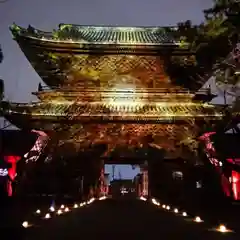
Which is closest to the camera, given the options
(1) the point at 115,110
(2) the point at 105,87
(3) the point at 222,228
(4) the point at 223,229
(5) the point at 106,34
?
(4) the point at 223,229

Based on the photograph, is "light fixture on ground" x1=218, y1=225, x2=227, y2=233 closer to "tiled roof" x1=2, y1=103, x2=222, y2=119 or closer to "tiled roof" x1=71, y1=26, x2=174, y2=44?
"tiled roof" x1=2, y1=103, x2=222, y2=119

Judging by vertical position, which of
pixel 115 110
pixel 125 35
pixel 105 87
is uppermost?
pixel 125 35

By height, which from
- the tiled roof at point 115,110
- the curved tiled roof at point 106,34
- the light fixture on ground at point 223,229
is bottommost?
the light fixture on ground at point 223,229

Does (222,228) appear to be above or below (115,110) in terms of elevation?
below

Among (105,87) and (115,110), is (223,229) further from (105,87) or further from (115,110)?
(105,87)

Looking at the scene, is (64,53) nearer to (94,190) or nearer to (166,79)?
(166,79)

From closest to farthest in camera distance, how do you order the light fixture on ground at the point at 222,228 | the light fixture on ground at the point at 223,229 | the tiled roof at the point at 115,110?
the light fixture on ground at the point at 223,229 → the light fixture on ground at the point at 222,228 → the tiled roof at the point at 115,110

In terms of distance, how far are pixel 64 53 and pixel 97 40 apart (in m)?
2.38

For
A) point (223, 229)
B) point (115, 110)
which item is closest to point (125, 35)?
point (115, 110)

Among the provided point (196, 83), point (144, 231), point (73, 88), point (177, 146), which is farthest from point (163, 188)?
point (144, 231)

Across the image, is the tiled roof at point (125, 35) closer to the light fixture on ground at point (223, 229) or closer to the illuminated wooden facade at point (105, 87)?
the illuminated wooden facade at point (105, 87)

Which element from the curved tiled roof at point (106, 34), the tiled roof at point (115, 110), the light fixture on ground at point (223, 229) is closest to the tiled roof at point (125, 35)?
the curved tiled roof at point (106, 34)

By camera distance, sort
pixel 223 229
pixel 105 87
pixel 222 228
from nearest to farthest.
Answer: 1. pixel 223 229
2. pixel 222 228
3. pixel 105 87

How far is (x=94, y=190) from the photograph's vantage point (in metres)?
49.5
